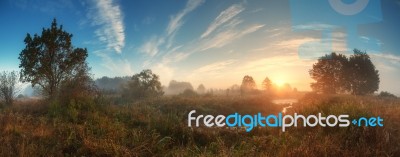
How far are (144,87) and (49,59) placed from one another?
2364 cm

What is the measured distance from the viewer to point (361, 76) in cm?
4188

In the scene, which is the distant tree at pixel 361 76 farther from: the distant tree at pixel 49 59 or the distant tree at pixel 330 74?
the distant tree at pixel 49 59

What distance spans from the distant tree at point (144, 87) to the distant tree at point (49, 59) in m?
20.3

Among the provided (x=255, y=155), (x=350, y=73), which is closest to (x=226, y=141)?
(x=255, y=155)

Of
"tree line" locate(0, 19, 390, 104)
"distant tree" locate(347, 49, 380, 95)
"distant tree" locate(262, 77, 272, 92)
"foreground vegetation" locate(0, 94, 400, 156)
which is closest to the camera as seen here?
"foreground vegetation" locate(0, 94, 400, 156)

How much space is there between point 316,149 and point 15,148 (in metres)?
5.96

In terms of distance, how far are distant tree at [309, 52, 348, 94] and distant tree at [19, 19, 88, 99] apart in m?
36.3

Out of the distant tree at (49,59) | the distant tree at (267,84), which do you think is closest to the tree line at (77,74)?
the distant tree at (49,59)

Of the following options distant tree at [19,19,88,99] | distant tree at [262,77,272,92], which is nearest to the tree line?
distant tree at [19,19,88,99]

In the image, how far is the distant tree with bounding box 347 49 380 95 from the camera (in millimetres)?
41625

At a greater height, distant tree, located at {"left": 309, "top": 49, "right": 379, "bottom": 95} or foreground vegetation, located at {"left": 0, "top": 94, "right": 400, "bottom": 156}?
distant tree, located at {"left": 309, "top": 49, "right": 379, "bottom": 95}

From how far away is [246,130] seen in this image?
773 cm

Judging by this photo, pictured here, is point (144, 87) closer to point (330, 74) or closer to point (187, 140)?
point (330, 74)

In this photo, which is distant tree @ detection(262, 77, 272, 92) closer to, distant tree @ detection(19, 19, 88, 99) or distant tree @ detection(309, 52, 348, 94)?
distant tree @ detection(309, 52, 348, 94)
